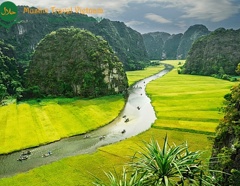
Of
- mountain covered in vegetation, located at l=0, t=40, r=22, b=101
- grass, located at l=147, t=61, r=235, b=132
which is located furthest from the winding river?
mountain covered in vegetation, located at l=0, t=40, r=22, b=101

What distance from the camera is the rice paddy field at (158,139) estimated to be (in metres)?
41.8

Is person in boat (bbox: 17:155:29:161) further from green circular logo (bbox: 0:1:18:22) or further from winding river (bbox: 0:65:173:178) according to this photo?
green circular logo (bbox: 0:1:18:22)

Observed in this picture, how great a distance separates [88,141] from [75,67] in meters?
62.0

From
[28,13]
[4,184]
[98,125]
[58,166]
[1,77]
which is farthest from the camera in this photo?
[28,13]

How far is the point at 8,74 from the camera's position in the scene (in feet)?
374

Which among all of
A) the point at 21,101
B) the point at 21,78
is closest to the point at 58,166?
the point at 21,101

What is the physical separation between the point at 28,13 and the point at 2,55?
77.4 metres

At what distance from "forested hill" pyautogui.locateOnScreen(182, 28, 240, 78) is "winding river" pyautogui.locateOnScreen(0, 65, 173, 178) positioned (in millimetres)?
103459

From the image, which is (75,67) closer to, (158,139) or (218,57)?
(158,139)

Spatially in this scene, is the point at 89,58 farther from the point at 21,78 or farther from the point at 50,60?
the point at 21,78

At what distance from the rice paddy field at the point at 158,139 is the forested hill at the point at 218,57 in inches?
3091

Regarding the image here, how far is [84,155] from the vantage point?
2000 inches

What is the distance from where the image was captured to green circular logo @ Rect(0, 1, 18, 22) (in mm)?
144712

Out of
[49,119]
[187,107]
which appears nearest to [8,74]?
[49,119]
